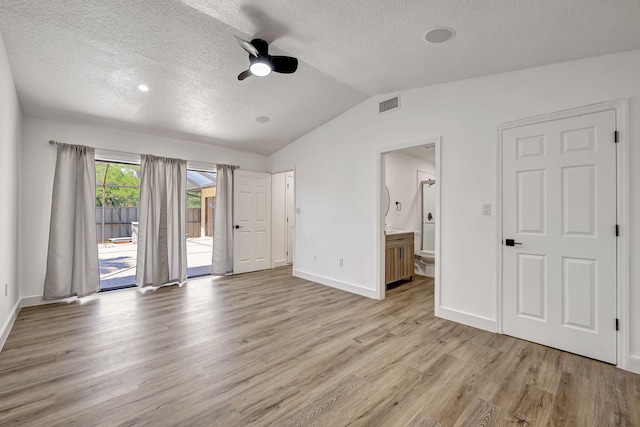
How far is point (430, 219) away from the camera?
6266 mm

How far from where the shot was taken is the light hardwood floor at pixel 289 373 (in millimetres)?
1810

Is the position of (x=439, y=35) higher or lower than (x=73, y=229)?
higher

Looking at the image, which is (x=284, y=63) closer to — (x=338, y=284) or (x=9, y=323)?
(x=338, y=284)

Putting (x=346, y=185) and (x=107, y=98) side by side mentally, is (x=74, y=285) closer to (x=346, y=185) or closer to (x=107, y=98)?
(x=107, y=98)

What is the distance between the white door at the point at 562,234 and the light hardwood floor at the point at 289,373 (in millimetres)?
266

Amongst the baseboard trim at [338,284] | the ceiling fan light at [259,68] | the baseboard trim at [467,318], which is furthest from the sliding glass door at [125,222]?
the baseboard trim at [467,318]

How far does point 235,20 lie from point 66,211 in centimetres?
359

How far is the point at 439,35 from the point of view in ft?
7.98

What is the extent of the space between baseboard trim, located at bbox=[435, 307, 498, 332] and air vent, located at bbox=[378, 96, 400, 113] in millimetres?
2703

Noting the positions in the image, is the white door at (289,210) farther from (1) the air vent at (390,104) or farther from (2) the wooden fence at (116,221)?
(2) the wooden fence at (116,221)

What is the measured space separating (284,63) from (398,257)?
11.6 feet

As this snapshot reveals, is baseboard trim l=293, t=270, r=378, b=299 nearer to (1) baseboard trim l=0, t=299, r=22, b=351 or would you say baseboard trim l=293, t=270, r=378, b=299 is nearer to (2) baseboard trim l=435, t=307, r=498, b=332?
(2) baseboard trim l=435, t=307, r=498, b=332

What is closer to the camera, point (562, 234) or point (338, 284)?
point (562, 234)

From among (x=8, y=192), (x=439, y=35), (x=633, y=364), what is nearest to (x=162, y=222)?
(x=8, y=192)
